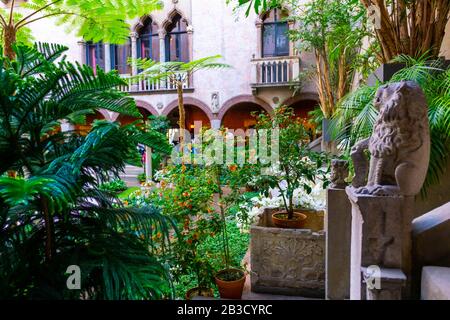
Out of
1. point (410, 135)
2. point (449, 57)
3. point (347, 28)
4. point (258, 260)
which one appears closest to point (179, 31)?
point (347, 28)

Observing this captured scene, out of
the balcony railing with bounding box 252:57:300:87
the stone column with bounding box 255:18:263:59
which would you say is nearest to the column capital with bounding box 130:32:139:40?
the stone column with bounding box 255:18:263:59

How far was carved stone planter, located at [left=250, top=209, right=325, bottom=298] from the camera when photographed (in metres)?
2.68

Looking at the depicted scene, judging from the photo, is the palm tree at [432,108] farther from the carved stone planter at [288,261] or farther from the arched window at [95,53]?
the arched window at [95,53]

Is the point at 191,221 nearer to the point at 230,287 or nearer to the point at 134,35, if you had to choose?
the point at 230,287

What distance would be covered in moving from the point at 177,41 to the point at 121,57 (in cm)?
276

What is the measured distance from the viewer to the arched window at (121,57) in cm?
1297

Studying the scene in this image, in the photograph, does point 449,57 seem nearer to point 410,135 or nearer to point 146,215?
point 410,135

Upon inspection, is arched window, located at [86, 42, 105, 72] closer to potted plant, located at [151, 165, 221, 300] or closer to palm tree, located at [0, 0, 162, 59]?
palm tree, located at [0, 0, 162, 59]

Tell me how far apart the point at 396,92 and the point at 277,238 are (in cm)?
176

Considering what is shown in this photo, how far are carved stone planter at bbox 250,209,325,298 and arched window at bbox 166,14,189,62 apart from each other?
1098 cm

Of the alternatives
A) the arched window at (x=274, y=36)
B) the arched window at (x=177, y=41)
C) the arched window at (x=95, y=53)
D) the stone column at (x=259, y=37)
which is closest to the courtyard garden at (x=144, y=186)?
the stone column at (x=259, y=37)

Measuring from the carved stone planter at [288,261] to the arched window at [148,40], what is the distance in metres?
11.6

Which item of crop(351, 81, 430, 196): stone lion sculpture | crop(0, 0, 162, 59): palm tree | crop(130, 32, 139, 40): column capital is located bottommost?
crop(351, 81, 430, 196): stone lion sculpture
